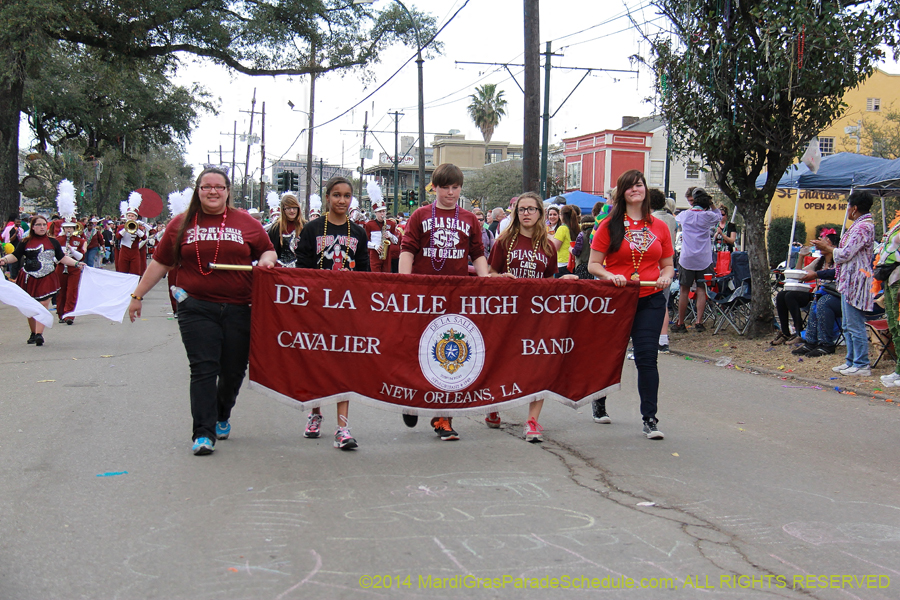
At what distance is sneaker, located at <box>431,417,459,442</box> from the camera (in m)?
6.17

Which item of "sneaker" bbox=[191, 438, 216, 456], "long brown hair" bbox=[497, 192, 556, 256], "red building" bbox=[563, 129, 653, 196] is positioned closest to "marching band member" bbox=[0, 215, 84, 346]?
"sneaker" bbox=[191, 438, 216, 456]

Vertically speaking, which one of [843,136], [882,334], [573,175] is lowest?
[882,334]

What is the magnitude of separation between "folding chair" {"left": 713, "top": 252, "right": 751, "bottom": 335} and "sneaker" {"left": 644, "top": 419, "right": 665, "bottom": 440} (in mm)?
6671

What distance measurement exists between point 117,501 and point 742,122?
31.8 ft

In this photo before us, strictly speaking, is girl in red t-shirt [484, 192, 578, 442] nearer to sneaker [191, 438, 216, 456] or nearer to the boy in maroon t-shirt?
the boy in maroon t-shirt

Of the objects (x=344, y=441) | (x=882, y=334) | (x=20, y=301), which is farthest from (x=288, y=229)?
(x=882, y=334)

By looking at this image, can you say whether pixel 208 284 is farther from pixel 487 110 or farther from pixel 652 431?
pixel 487 110

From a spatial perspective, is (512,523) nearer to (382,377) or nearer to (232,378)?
(382,377)

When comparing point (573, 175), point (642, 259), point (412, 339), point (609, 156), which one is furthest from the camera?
point (573, 175)

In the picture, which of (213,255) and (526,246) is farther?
(526,246)

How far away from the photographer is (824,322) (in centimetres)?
1048

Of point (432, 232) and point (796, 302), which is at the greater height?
point (432, 232)

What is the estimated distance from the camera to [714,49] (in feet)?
37.7

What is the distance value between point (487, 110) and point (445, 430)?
77205 mm
